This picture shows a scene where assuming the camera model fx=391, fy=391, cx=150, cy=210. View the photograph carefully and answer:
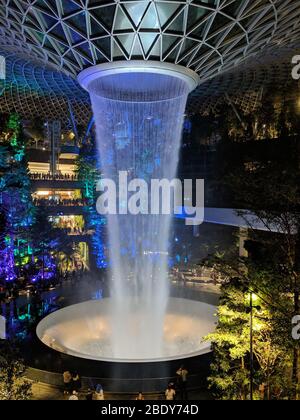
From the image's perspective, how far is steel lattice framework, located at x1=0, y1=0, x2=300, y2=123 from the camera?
18.3m

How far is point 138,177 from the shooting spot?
4019 centimetres

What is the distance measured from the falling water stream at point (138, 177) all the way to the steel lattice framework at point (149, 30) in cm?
231

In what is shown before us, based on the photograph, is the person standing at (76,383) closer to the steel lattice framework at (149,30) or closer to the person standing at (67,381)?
the person standing at (67,381)

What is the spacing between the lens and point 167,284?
3075 cm

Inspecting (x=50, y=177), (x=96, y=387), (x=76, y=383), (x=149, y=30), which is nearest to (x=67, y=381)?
(x=76, y=383)

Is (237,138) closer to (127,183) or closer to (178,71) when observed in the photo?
(127,183)

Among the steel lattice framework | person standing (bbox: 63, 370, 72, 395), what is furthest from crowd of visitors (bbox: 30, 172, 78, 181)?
person standing (bbox: 63, 370, 72, 395)

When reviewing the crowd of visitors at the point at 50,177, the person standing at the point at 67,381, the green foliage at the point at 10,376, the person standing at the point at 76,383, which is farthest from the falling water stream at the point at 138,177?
the crowd of visitors at the point at 50,177

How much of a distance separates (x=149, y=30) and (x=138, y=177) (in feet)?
71.9

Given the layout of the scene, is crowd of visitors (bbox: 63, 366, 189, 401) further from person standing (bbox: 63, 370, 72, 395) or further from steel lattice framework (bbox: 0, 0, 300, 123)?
steel lattice framework (bbox: 0, 0, 300, 123)

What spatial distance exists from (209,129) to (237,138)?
15.0 feet

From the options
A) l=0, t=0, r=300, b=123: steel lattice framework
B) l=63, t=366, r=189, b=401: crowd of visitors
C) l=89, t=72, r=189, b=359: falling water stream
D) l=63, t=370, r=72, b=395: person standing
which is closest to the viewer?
l=63, t=366, r=189, b=401: crowd of visitors

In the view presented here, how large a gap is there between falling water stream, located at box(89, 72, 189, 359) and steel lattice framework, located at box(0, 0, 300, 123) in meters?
2.31

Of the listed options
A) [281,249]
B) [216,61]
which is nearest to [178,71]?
[216,61]
